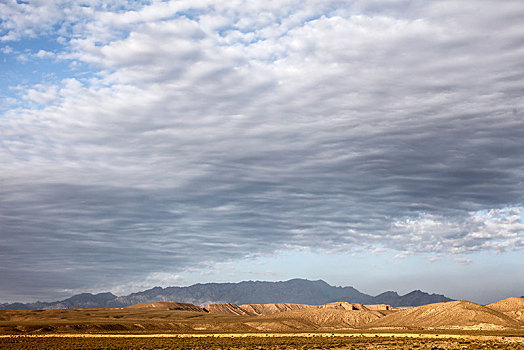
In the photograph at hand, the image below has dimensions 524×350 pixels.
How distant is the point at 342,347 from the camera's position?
3514 inches

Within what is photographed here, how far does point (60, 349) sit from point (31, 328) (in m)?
93.7

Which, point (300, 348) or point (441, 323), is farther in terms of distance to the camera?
point (441, 323)

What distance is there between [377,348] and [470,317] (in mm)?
123674

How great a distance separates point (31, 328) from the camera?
176m

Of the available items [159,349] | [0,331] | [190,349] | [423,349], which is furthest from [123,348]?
[0,331]

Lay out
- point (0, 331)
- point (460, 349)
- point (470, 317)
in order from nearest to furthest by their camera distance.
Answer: point (460, 349)
point (0, 331)
point (470, 317)

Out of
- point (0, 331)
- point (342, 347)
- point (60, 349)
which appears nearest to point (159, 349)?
point (60, 349)

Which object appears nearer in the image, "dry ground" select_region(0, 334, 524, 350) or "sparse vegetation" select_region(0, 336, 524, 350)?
"sparse vegetation" select_region(0, 336, 524, 350)

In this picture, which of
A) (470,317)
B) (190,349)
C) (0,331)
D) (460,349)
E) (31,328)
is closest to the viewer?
(460,349)

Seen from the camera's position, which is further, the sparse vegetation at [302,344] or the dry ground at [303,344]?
the dry ground at [303,344]

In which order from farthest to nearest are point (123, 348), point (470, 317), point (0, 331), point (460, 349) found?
point (470, 317) < point (0, 331) < point (123, 348) < point (460, 349)

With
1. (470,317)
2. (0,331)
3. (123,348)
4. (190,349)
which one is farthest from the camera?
(470,317)

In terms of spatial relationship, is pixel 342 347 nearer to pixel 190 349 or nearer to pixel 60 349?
A: pixel 190 349

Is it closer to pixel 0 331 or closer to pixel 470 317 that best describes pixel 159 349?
pixel 0 331
